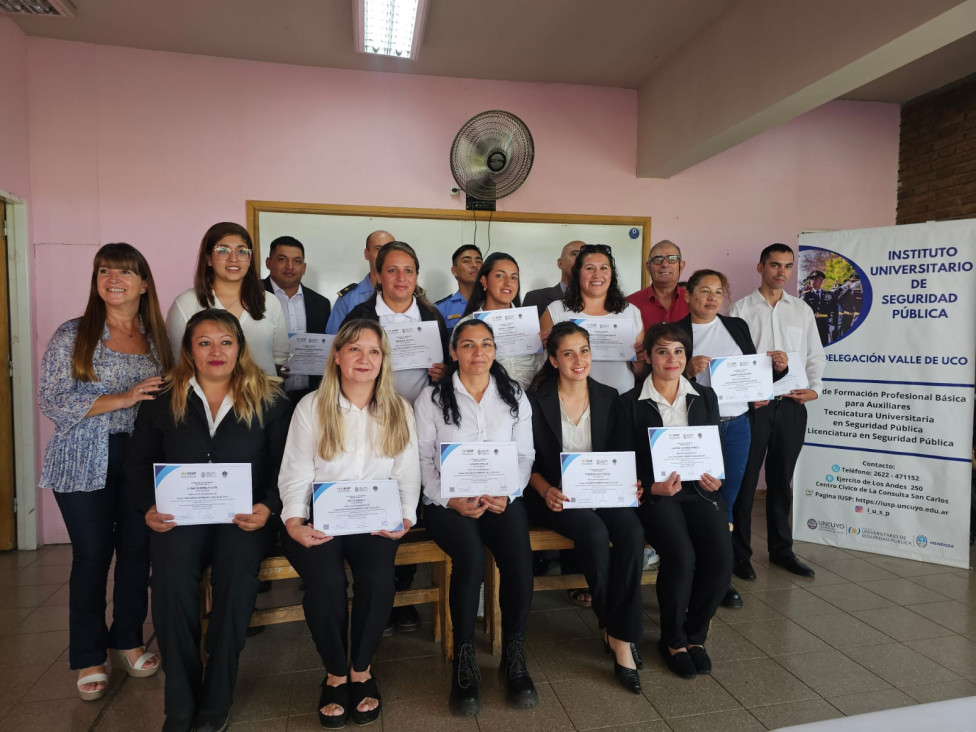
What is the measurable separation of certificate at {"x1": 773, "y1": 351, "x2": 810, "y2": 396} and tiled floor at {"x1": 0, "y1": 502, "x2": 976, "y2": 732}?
3.65 feet

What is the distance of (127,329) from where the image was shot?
2.33 m

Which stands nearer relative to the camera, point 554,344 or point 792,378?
point 554,344

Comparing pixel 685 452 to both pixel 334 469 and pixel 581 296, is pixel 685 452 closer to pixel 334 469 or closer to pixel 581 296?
pixel 581 296

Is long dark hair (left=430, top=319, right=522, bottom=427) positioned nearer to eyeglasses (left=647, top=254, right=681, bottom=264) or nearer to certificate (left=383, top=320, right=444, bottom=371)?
certificate (left=383, top=320, right=444, bottom=371)

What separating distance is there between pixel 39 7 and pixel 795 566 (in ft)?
17.8

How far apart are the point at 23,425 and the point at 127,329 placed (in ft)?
7.56

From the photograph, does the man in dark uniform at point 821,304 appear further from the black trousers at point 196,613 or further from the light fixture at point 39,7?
the light fixture at point 39,7

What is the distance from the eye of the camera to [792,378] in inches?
133

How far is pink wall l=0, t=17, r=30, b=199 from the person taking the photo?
3.58 meters

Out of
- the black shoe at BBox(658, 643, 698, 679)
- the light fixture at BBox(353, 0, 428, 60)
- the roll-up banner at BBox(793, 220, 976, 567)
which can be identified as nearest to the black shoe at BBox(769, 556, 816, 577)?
the roll-up banner at BBox(793, 220, 976, 567)

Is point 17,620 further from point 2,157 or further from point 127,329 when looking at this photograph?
point 2,157

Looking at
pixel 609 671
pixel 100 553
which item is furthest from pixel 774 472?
pixel 100 553

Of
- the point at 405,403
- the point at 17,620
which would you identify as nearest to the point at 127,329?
the point at 405,403

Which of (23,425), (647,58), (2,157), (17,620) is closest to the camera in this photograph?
(17,620)
